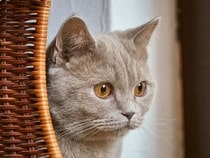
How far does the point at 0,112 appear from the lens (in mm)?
703

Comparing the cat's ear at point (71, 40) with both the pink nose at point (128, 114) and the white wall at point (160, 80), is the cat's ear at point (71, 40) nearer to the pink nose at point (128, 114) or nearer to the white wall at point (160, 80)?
the pink nose at point (128, 114)

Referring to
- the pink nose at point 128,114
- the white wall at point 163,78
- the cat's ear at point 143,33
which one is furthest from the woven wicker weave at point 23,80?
the white wall at point 163,78

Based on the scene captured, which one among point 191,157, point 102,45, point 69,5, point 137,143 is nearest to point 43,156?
point 102,45

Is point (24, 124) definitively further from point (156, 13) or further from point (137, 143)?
point (156, 13)

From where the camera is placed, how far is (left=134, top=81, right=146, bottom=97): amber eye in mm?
1008

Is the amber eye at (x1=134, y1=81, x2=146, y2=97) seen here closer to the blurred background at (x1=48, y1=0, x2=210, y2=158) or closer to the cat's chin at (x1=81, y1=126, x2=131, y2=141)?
the cat's chin at (x1=81, y1=126, x2=131, y2=141)

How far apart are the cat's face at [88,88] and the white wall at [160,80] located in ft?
1.83

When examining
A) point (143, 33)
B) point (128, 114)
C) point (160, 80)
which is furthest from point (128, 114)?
point (160, 80)

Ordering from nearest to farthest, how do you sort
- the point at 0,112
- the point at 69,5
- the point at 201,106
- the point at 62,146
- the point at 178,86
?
the point at 0,112
the point at 62,146
the point at 69,5
the point at 201,106
the point at 178,86

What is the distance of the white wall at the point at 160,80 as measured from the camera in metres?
1.56

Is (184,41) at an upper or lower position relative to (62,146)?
upper

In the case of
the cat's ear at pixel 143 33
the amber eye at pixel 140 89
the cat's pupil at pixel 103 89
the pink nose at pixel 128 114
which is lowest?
the pink nose at pixel 128 114

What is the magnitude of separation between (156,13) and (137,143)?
0.50 m

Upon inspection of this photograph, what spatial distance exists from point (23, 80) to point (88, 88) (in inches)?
9.2
